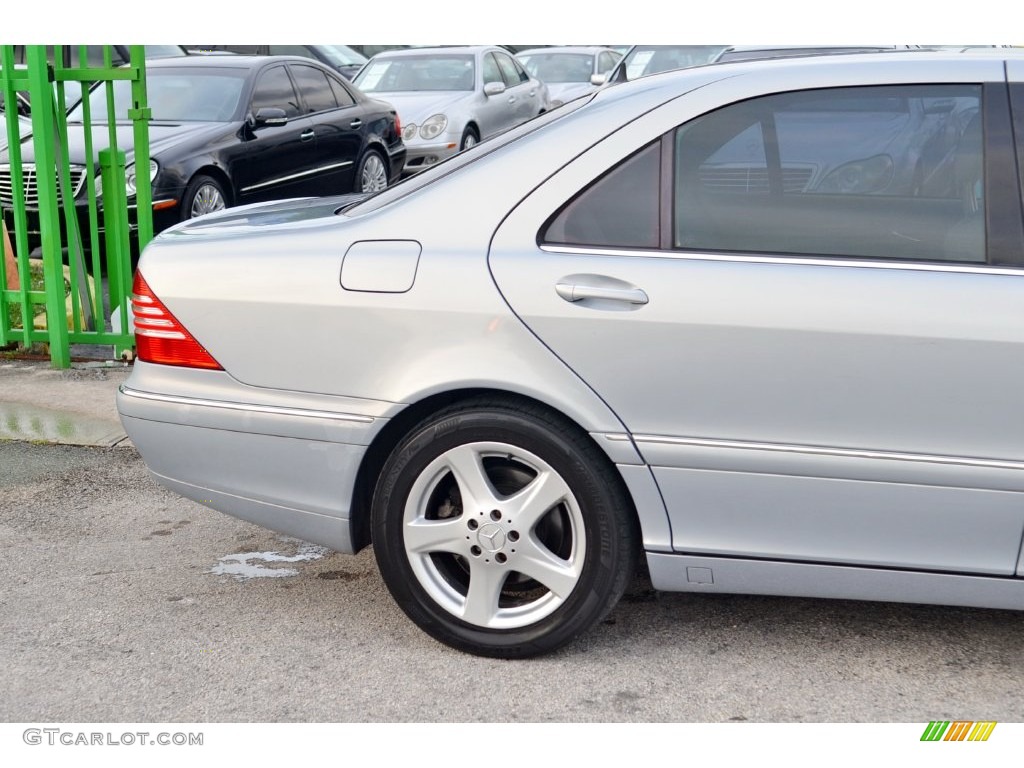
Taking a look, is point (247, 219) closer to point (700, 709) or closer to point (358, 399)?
point (358, 399)

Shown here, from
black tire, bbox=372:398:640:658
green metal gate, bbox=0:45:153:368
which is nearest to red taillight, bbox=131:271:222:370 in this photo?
black tire, bbox=372:398:640:658

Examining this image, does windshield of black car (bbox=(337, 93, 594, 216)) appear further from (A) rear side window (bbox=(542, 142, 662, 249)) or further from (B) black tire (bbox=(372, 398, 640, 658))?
(B) black tire (bbox=(372, 398, 640, 658))

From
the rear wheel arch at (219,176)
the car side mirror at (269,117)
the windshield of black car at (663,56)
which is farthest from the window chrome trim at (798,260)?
A: the windshield of black car at (663,56)

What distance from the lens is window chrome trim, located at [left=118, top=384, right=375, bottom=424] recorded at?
3479 mm

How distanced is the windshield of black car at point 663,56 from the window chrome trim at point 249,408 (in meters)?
12.3

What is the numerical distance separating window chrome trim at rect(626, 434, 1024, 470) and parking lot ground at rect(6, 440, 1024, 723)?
2.06ft

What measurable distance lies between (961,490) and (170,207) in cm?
659

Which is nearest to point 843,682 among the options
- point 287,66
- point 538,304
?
point 538,304

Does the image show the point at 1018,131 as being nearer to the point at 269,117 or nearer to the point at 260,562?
the point at 260,562

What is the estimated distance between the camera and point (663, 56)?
15891 mm

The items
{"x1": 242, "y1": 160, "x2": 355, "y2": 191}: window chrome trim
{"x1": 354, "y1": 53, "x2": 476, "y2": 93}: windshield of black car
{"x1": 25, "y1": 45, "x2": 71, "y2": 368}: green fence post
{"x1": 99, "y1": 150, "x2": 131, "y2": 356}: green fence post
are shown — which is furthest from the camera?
{"x1": 354, "y1": 53, "x2": 476, "y2": 93}: windshield of black car

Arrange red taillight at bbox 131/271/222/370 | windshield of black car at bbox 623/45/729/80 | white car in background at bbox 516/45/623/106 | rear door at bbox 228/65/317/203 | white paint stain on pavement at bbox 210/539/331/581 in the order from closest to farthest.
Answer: red taillight at bbox 131/271/222/370, white paint stain on pavement at bbox 210/539/331/581, rear door at bbox 228/65/317/203, windshield of black car at bbox 623/45/729/80, white car in background at bbox 516/45/623/106

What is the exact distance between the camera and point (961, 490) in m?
3.14
